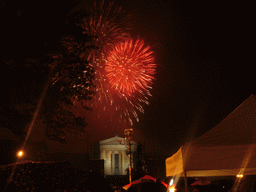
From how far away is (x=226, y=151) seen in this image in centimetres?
526

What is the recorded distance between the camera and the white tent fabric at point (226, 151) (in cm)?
517

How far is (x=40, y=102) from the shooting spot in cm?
1049

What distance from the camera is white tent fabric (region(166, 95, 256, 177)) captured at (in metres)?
5.17

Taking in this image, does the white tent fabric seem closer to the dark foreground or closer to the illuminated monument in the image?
A: the dark foreground

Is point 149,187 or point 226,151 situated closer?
point 226,151

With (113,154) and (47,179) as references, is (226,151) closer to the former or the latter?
(47,179)

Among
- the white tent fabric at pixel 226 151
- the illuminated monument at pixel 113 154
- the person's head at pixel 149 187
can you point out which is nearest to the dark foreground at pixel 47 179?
the person's head at pixel 149 187

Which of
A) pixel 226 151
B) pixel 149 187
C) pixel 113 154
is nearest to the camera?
pixel 226 151

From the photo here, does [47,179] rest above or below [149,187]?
above

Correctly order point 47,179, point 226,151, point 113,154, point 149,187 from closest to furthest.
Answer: point 226,151 → point 149,187 → point 47,179 → point 113,154

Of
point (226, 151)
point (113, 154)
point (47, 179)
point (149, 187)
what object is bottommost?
point (149, 187)

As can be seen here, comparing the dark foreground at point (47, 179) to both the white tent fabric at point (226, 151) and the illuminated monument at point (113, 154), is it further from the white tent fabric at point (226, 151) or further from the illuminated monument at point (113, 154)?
the illuminated monument at point (113, 154)

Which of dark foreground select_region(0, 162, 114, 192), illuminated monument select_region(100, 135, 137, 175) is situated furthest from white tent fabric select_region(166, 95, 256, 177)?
illuminated monument select_region(100, 135, 137, 175)

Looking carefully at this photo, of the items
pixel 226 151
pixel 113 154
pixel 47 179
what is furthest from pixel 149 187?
pixel 113 154
